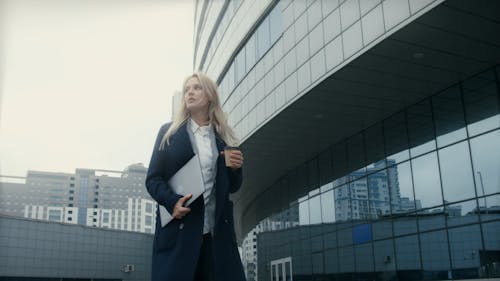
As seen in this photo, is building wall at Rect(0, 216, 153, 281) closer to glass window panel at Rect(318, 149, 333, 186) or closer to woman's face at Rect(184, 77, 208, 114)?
glass window panel at Rect(318, 149, 333, 186)

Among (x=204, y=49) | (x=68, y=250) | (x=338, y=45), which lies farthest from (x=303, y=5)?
(x=68, y=250)

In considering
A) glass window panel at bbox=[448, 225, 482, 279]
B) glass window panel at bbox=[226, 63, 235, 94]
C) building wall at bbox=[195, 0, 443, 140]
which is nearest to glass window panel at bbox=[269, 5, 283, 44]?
building wall at bbox=[195, 0, 443, 140]

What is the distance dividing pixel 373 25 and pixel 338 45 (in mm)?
1336

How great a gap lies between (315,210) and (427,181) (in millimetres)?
5987

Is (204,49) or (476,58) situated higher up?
(204,49)

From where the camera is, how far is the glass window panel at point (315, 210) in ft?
63.4

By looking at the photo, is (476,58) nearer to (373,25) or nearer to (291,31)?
(373,25)

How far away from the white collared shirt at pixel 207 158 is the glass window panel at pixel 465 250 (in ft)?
37.4

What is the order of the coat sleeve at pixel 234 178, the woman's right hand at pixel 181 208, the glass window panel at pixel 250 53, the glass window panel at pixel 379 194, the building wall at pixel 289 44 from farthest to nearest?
the glass window panel at pixel 250 53 < the glass window panel at pixel 379 194 < the building wall at pixel 289 44 < the coat sleeve at pixel 234 178 < the woman's right hand at pixel 181 208

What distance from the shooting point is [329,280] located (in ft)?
59.6

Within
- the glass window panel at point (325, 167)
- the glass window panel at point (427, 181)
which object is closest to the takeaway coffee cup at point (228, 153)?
the glass window panel at point (427, 181)

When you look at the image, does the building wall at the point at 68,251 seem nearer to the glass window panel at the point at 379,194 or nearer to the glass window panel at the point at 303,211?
the glass window panel at the point at 303,211

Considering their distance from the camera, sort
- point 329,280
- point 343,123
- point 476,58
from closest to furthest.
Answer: point 476,58 < point 343,123 < point 329,280

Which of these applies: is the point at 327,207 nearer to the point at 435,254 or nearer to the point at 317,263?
the point at 317,263
